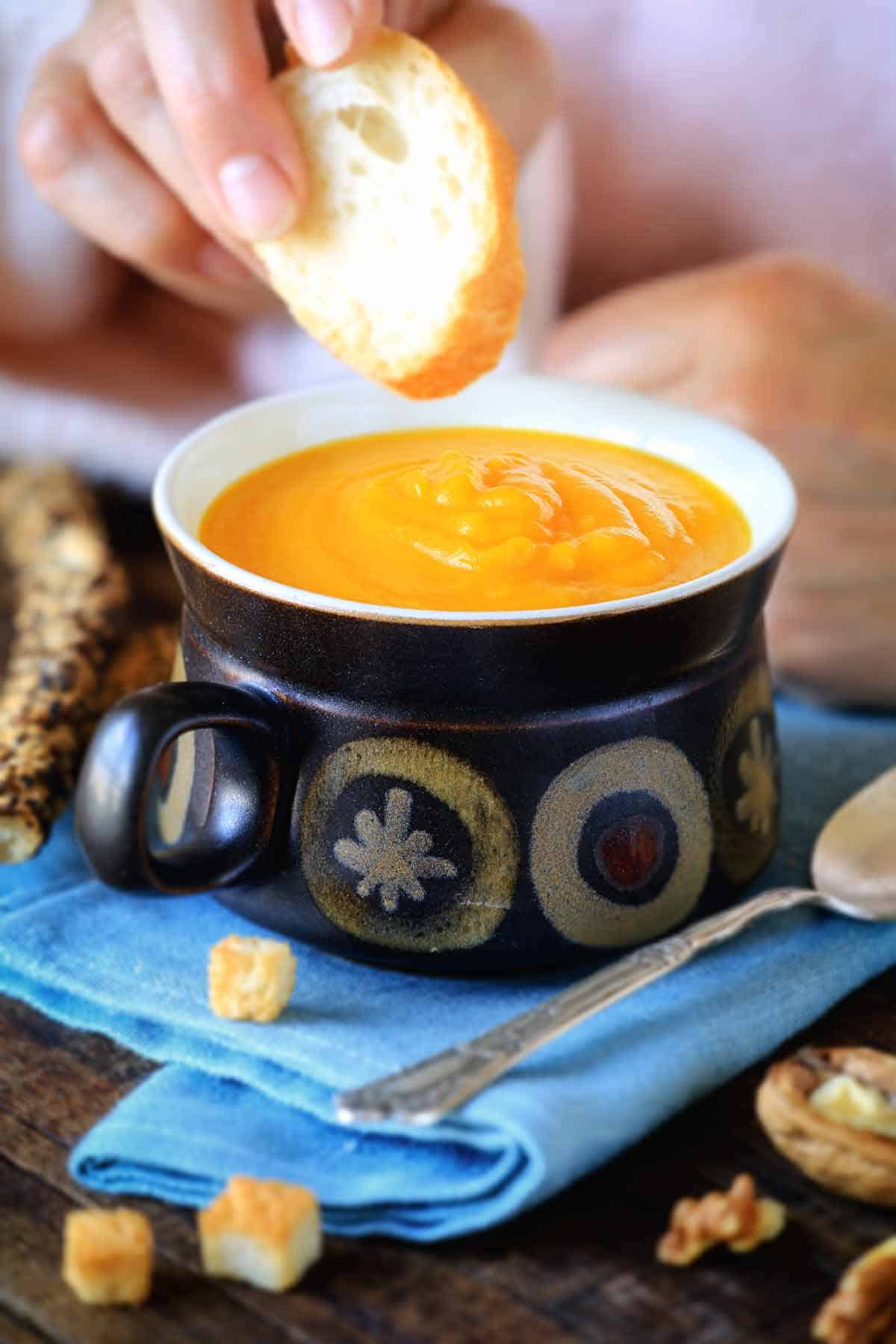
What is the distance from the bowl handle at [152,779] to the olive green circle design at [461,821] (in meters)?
0.03

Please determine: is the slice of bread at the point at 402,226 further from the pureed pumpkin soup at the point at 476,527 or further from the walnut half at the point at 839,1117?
the walnut half at the point at 839,1117

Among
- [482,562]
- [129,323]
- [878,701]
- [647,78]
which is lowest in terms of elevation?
[878,701]

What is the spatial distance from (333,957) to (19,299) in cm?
117

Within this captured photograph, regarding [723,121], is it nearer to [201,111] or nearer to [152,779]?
[201,111]

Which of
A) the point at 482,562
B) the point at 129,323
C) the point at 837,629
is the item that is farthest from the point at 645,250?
the point at 482,562

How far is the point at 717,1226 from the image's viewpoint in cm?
79

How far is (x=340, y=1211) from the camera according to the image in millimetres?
832

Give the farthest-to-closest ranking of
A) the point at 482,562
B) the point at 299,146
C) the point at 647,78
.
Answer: the point at 647,78, the point at 299,146, the point at 482,562

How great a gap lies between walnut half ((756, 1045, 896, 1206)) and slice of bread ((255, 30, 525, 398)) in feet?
1.84

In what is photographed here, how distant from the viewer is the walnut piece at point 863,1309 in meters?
0.74

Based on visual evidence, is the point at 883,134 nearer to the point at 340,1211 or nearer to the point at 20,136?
the point at 20,136

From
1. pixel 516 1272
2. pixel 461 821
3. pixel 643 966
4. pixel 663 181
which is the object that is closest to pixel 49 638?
pixel 461 821

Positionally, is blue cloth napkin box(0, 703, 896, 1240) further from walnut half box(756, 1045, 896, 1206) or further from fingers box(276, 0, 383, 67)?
fingers box(276, 0, 383, 67)

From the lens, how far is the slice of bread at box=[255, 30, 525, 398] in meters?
1.11
